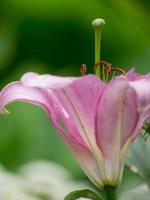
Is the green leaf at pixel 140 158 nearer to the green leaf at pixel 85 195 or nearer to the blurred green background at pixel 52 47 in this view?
the green leaf at pixel 85 195

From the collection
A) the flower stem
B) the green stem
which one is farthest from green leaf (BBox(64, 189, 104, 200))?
the flower stem

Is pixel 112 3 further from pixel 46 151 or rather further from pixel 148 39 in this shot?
pixel 46 151

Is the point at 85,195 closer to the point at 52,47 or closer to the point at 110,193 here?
the point at 110,193

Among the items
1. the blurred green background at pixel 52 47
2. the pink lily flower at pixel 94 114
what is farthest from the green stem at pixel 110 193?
the blurred green background at pixel 52 47

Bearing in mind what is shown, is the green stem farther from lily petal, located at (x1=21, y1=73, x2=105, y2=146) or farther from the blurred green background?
the blurred green background

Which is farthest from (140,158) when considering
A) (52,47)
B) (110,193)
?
(52,47)

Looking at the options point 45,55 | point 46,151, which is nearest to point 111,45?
point 45,55
